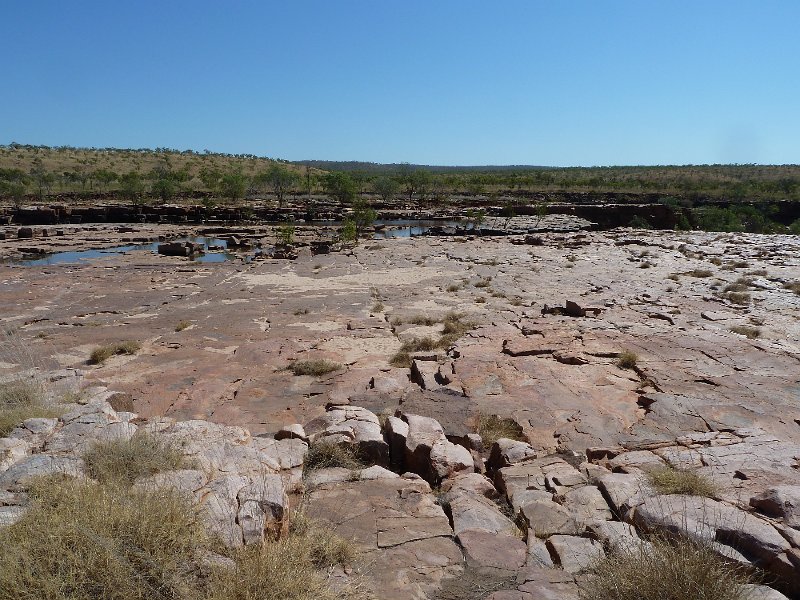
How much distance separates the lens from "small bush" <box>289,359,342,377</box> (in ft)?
29.6

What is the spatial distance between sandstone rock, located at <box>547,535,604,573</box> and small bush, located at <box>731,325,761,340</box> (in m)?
8.35

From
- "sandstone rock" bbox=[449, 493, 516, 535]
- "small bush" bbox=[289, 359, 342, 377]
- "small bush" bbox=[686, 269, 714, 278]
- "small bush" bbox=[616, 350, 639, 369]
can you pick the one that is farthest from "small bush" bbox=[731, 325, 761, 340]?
"sandstone rock" bbox=[449, 493, 516, 535]

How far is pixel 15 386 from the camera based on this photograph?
6488 mm

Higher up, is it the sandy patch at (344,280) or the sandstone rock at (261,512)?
the sandstone rock at (261,512)

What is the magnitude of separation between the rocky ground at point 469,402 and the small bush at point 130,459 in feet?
0.88

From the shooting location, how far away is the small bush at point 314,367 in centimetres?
902

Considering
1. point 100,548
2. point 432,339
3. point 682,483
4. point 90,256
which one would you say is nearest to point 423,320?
point 432,339

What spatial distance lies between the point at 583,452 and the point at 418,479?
2.10m

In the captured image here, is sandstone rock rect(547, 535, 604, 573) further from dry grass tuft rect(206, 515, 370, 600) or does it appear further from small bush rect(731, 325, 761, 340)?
small bush rect(731, 325, 761, 340)

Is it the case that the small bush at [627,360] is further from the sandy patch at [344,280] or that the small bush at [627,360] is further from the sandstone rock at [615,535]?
the sandy patch at [344,280]

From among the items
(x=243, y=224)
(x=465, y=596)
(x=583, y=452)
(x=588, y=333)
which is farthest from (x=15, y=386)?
(x=243, y=224)

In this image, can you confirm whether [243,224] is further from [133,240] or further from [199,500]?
[199,500]

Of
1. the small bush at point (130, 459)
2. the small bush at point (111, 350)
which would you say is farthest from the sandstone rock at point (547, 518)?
the small bush at point (111, 350)

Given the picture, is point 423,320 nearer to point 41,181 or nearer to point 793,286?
point 793,286
